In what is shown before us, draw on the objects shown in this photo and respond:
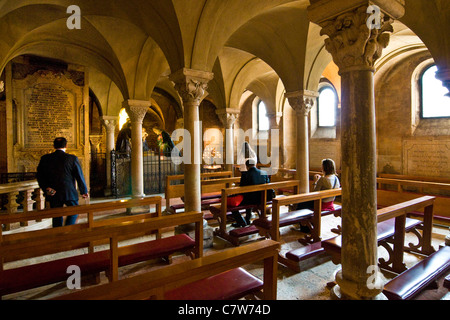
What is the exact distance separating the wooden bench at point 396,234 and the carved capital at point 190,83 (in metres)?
3.22

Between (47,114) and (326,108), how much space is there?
10773 mm

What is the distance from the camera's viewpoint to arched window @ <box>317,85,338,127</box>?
11388 mm

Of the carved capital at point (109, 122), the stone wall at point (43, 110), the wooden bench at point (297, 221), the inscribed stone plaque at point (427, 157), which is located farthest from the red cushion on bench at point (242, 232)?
the carved capital at point (109, 122)

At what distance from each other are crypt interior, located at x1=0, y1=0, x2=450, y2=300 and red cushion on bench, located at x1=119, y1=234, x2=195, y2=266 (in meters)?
1.26

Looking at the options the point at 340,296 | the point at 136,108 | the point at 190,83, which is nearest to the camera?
the point at 340,296

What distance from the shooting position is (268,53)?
6883 millimetres

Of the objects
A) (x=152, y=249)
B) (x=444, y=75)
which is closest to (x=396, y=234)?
(x=152, y=249)

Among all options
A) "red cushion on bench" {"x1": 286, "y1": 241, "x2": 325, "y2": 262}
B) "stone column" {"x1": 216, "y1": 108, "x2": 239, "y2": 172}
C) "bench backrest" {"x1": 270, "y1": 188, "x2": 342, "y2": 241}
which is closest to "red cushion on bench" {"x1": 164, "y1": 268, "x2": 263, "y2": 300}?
"red cushion on bench" {"x1": 286, "y1": 241, "x2": 325, "y2": 262}

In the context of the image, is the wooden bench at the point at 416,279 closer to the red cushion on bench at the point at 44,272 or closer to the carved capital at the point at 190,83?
the red cushion on bench at the point at 44,272

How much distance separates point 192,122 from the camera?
186 inches

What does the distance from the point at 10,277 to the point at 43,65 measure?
7.65 m

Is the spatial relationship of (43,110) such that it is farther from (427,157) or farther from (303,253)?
(427,157)

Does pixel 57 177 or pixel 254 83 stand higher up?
pixel 254 83

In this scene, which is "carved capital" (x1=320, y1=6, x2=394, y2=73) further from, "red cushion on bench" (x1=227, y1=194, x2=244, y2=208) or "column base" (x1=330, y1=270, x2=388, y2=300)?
"red cushion on bench" (x1=227, y1=194, x2=244, y2=208)
